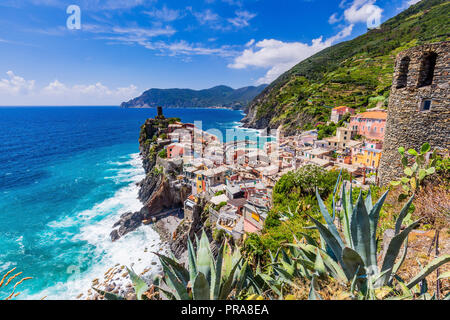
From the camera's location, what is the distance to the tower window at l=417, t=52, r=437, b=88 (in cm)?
561

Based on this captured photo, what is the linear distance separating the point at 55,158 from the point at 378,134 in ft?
220

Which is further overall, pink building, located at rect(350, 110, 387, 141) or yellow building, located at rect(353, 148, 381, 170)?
pink building, located at rect(350, 110, 387, 141)

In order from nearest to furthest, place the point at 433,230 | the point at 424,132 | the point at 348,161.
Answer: the point at 433,230
the point at 424,132
the point at 348,161

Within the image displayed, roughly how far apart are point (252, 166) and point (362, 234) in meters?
26.6

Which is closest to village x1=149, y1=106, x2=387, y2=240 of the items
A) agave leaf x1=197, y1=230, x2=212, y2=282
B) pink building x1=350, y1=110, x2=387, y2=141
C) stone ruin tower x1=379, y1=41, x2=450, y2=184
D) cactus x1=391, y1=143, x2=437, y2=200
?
pink building x1=350, y1=110, x2=387, y2=141

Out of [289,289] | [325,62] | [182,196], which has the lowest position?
[182,196]

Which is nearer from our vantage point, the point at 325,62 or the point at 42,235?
the point at 42,235

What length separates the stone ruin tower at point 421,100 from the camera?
5.38 meters

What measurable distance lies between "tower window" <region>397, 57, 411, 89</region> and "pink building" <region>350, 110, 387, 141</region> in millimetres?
29482

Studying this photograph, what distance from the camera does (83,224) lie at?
973 inches

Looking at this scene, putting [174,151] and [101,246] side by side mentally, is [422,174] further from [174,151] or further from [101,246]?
[174,151]

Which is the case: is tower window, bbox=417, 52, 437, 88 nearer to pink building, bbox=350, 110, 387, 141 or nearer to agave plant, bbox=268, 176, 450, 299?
agave plant, bbox=268, 176, 450, 299
